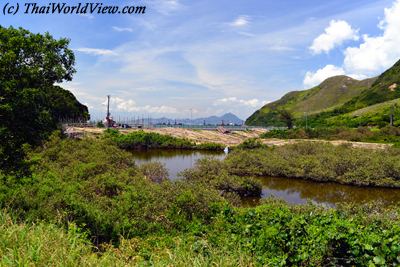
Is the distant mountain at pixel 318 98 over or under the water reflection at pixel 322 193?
over

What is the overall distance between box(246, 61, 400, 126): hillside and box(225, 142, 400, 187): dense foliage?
47290 millimetres

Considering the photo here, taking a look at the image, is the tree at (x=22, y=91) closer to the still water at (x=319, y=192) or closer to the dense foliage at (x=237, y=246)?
the dense foliage at (x=237, y=246)

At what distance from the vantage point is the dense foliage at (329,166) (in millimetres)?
27441

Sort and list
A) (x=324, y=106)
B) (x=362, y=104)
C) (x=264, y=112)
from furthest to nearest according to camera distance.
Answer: (x=264, y=112), (x=324, y=106), (x=362, y=104)

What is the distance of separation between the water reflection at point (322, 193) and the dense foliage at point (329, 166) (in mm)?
775

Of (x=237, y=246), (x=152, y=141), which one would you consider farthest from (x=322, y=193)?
(x=152, y=141)

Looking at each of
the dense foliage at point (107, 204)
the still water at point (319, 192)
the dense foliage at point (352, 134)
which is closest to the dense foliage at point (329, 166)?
the still water at point (319, 192)

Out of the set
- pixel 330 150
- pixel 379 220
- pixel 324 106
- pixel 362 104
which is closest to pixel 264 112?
pixel 324 106

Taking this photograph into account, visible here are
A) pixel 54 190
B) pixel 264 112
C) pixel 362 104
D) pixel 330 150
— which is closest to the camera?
pixel 54 190

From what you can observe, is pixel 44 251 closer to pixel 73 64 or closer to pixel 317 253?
pixel 317 253

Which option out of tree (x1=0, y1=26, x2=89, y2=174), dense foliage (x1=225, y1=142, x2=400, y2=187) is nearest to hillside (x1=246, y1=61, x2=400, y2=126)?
dense foliage (x1=225, y1=142, x2=400, y2=187)

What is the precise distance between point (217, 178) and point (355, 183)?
1160 cm

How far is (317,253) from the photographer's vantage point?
7285mm

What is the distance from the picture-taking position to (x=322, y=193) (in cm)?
2548
